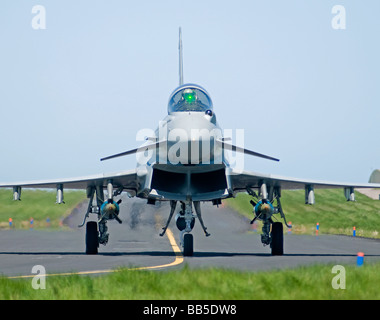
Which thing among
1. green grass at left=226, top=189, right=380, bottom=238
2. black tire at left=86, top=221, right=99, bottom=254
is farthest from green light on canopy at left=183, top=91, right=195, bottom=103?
green grass at left=226, top=189, right=380, bottom=238

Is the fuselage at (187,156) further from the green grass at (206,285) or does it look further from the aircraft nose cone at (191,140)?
the green grass at (206,285)

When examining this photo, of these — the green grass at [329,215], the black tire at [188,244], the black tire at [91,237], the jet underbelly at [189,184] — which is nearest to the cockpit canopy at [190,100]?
the jet underbelly at [189,184]

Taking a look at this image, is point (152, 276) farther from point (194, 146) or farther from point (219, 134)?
point (219, 134)

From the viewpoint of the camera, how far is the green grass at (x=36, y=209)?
47688 mm

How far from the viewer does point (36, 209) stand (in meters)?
49.2

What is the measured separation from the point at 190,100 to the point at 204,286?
8.02 meters

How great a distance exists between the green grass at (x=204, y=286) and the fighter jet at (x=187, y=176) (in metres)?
4.59

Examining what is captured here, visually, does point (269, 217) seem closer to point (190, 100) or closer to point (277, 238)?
point (277, 238)

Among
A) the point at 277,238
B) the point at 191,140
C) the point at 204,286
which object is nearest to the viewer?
the point at 204,286

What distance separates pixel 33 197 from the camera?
53.0m

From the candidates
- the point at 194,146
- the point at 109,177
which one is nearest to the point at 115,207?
the point at 109,177

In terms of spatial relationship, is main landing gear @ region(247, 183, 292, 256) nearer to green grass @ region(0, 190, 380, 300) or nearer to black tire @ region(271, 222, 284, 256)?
black tire @ region(271, 222, 284, 256)

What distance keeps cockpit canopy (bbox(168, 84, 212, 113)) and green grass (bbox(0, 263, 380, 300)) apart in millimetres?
6057

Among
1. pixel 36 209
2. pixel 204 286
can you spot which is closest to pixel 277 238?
pixel 204 286
